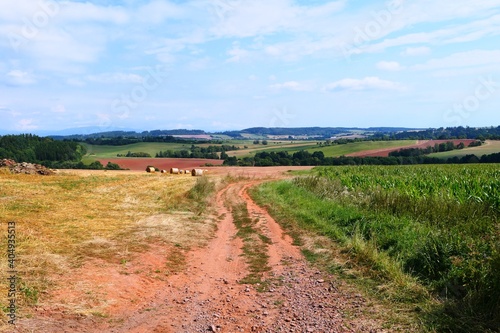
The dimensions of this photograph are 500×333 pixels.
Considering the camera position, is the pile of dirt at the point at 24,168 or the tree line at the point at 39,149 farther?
the tree line at the point at 39,149

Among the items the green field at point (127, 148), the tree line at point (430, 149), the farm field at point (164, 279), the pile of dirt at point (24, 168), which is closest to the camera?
the farm field at point (164, 279)

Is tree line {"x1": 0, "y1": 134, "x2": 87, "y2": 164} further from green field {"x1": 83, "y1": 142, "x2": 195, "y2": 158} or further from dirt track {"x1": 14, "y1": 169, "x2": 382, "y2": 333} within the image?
dirt track {"x1": 14, "y1": 169, "x2": 382, "y2": 333}

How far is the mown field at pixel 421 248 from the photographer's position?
5668 mm

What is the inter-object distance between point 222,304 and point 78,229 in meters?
6.52

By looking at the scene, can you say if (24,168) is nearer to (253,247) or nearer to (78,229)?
(78,229)

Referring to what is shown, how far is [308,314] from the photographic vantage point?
20.1 feet

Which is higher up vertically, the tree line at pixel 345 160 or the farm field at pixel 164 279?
the farm field at pixel 164 279

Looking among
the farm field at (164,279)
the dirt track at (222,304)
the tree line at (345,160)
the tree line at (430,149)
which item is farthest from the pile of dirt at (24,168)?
the tree line at (430,149)

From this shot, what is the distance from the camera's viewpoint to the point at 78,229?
1102 centimetres

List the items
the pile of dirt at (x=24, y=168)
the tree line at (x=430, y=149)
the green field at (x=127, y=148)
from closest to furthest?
the pile of dirt at (x=24, y=168) → the tree line at (x=430, y=149) → the green field at (x=127, y=148)

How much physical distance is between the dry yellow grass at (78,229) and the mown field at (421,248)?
14.9 ft

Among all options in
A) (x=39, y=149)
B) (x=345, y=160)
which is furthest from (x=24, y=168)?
(x=345, y=160)

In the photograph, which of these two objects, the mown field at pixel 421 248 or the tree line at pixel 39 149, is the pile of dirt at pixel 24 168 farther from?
the tree line at pixel 39 149

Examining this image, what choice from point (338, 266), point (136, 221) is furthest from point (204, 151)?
point (338, 266)
